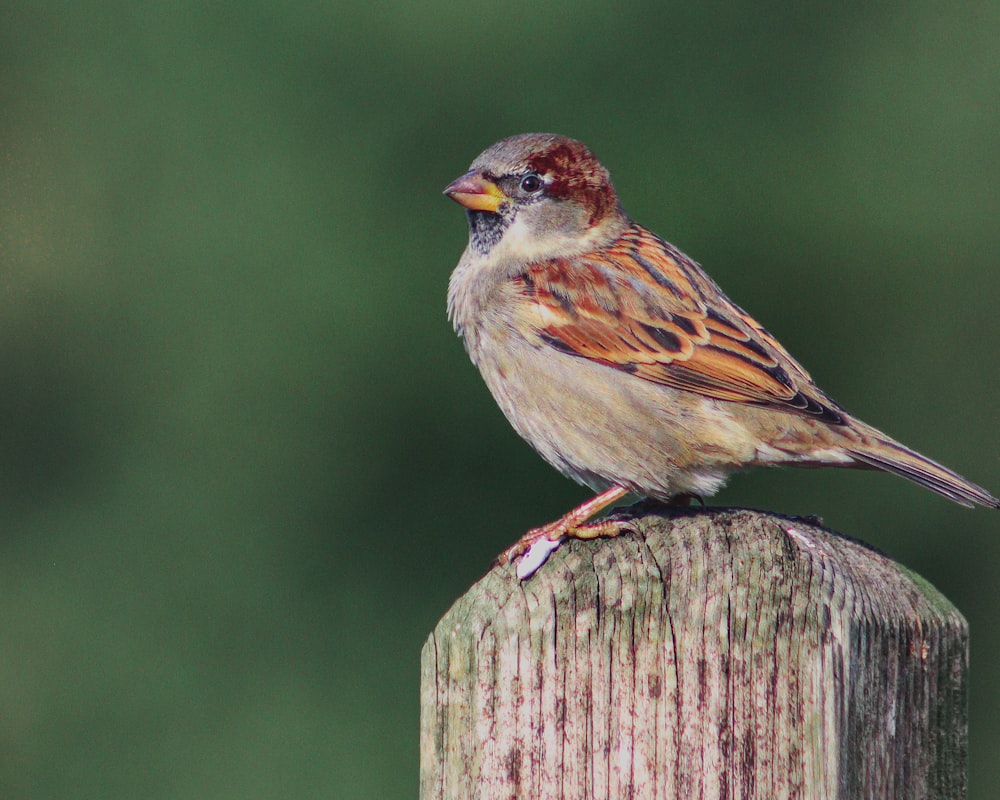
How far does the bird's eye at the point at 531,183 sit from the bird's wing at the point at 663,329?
247 millimetres

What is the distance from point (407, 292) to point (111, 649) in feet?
9.76

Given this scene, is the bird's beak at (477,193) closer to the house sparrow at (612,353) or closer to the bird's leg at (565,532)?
the house sparrow at (612,353)

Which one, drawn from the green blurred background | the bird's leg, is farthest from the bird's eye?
the green blurred background

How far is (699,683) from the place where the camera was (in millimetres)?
2154

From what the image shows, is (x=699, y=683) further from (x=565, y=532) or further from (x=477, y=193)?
(x=477, y=193)

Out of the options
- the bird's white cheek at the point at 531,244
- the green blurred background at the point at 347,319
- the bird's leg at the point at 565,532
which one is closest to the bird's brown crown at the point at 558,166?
the bird's white cheek at the point at 531,244

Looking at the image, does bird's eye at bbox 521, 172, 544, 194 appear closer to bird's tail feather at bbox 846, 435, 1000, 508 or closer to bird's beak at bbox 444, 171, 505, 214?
bird's beak at bbox 444, 171, 505, 214

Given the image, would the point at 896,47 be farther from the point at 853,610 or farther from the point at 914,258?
the point at 853,610

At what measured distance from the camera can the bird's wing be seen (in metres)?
4.16

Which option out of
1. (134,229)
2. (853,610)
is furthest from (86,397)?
(853,610)

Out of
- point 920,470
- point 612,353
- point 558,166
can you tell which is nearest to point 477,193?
point 558,166

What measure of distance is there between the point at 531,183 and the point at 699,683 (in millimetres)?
2785

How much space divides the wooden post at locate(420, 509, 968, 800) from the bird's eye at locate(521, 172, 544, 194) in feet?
8.09

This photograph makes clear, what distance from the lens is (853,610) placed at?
2.16 metres
